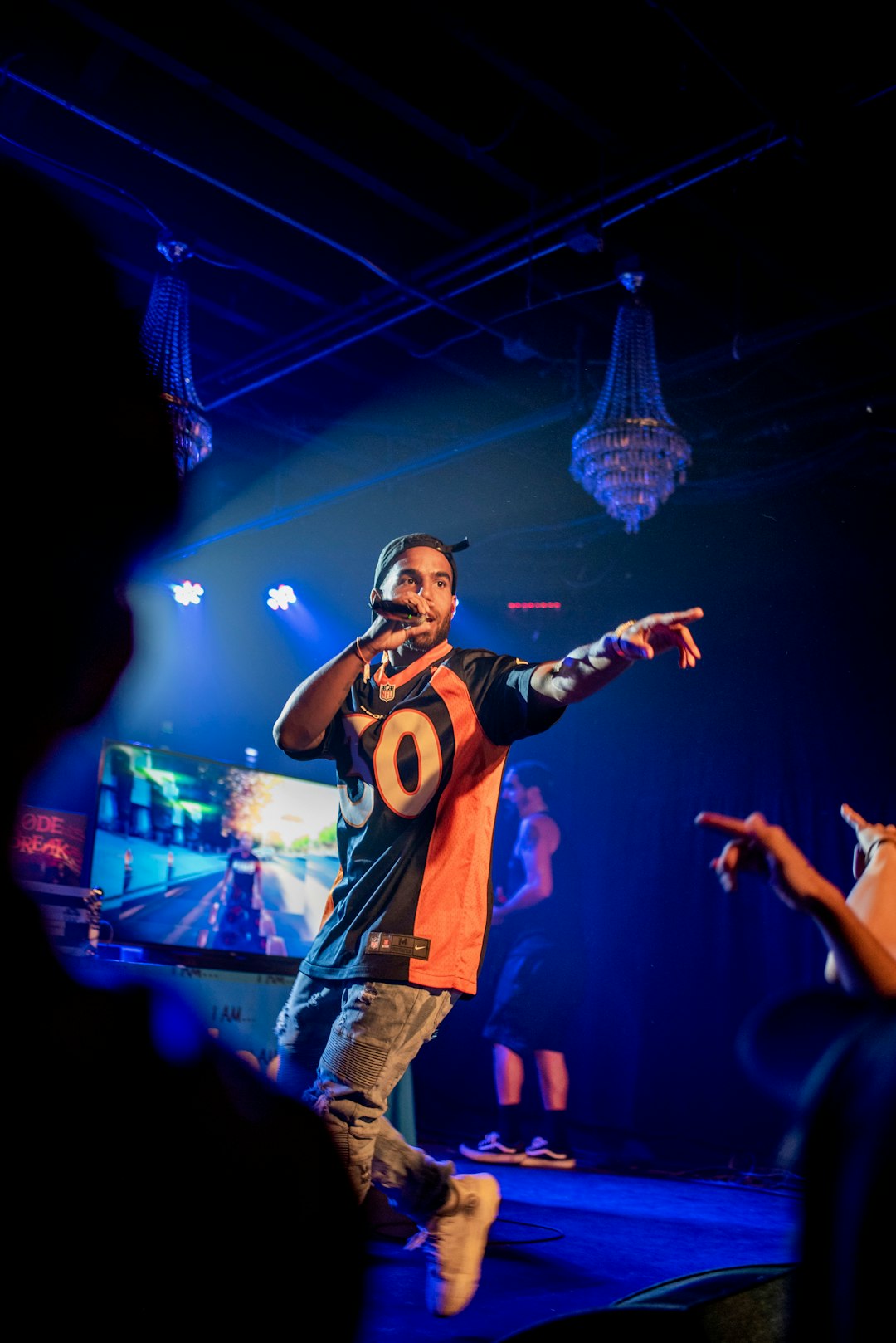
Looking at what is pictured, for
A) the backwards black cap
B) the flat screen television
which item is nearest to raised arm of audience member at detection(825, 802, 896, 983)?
the backwards black cap

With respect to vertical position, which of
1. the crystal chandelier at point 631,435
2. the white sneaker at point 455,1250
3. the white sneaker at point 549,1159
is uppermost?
the crystal chandelier at point 631,435

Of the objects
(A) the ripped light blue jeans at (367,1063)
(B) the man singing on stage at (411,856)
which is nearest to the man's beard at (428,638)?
(B) the man singing on stage at (411,856)

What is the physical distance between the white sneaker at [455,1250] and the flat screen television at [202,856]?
326 cm

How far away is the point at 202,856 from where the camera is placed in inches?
280

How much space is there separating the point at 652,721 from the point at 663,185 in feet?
15.4

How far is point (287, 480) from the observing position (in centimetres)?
912

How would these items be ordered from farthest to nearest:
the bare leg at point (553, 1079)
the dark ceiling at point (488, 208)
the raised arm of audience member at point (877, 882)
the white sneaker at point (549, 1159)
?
the bare leg at point (553, 1079) → the white sneaker at point (549, 1159) → the dark ceiling at point (488, 208) → the raised arm of audience member at point (877, 882)

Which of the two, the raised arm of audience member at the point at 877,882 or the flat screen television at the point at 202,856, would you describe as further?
the flat screen television at the point at 202,856

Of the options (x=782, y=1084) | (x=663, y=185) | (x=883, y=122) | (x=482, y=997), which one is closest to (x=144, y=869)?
(x=482, y=997)

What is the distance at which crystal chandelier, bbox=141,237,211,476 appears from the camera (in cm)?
543

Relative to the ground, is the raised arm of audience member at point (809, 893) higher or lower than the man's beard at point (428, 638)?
lower

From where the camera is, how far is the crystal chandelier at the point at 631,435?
557cm

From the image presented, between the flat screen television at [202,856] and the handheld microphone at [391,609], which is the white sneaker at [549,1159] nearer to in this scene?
the flat screen television at [202,856]

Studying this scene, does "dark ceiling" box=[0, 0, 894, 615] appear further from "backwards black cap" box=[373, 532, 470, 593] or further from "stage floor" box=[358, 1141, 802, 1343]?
"stage floor" box=[358, 1141, 802, 1343]
